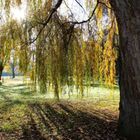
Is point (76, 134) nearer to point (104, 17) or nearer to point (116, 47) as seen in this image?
point (116, 47)

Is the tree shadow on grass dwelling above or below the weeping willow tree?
below

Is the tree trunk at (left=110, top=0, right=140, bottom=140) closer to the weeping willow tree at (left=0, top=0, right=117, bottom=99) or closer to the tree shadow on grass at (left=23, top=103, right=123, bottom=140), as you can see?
the tree shadow on grass at (left=23, top=103, right=123, bottom=140)

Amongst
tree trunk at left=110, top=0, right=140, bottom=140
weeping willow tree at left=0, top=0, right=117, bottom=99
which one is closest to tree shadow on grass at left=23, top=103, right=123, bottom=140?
tree trunk at left=110, top=0, right=140, bottom=140

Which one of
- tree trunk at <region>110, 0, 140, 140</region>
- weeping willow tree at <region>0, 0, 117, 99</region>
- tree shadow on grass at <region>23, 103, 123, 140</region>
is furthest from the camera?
weeping willow tree at <region>0, 0, 117, 99</region>

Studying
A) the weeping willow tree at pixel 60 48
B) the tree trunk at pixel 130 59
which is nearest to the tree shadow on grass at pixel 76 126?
the tree trunk at pixel 130 59

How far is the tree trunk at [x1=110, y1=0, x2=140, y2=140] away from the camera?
5.70m

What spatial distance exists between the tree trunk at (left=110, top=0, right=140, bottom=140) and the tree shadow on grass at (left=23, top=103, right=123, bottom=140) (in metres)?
0.63

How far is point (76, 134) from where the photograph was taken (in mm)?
7441

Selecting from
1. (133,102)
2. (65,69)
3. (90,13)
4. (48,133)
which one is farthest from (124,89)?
(90,13)

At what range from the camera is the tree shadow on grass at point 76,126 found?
23.8ft

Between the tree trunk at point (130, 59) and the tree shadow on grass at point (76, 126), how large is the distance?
63 cm

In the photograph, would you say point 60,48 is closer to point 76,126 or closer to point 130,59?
point 76,126

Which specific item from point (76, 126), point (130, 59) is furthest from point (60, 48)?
point (130, 59)

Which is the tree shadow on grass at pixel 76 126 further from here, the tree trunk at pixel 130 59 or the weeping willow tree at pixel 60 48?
the weeping willow tree at pixel 60 48
